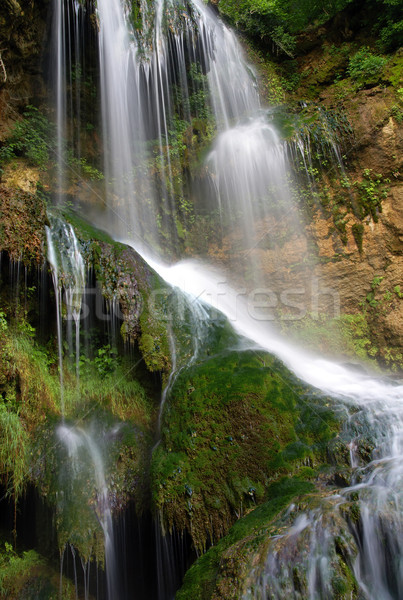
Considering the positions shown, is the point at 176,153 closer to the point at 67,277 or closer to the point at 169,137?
the point at 169,137

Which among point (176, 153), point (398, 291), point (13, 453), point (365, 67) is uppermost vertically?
point (365, 67)

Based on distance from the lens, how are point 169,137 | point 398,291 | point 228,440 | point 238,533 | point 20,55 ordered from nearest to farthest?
point 238,533
point 228,440
point 398,291
point 20,55
point 169,137

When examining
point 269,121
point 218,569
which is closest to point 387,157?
point 269,121

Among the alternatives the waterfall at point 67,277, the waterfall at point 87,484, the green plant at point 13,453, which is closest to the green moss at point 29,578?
the waterfall at point 87,484

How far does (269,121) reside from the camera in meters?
10.3

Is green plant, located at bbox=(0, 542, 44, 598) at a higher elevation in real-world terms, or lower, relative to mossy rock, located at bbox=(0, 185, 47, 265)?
lower

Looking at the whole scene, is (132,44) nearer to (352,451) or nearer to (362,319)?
(362,319)

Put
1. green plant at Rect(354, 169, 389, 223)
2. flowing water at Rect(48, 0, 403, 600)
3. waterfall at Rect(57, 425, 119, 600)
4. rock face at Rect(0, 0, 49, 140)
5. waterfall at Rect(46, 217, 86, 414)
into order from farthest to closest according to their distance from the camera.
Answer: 1. green plant at Rect(354, 169, 389, 223)
2. flowing water at Rect(48, 0, 403, 600)
3. rock face at Rect(0, 0, 49, 140)
4. waterfall at Rect(46, 217, 86, 414)
5. waterfall at Rect(57, 425, 119, 600)

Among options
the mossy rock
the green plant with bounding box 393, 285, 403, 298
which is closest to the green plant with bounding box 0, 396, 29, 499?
the mossy rock

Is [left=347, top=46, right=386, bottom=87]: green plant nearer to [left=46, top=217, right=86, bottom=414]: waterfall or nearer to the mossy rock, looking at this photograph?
[left=46, top=217, right=86, bottom=414]: waterfall

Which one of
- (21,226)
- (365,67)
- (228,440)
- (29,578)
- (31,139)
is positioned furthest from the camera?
(365,67)

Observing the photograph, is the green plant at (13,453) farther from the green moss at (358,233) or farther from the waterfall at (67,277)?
the green moss at (358,233)

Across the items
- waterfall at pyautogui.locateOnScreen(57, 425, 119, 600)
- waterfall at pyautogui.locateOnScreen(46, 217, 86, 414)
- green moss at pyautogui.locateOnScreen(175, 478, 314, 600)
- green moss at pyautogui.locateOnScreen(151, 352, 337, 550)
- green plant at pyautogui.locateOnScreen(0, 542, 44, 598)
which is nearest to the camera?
green moss at pyautogui.locateOnScreen(175, 478, 314, 600)

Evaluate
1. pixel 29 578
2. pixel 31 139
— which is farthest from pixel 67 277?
pixel 31 139
